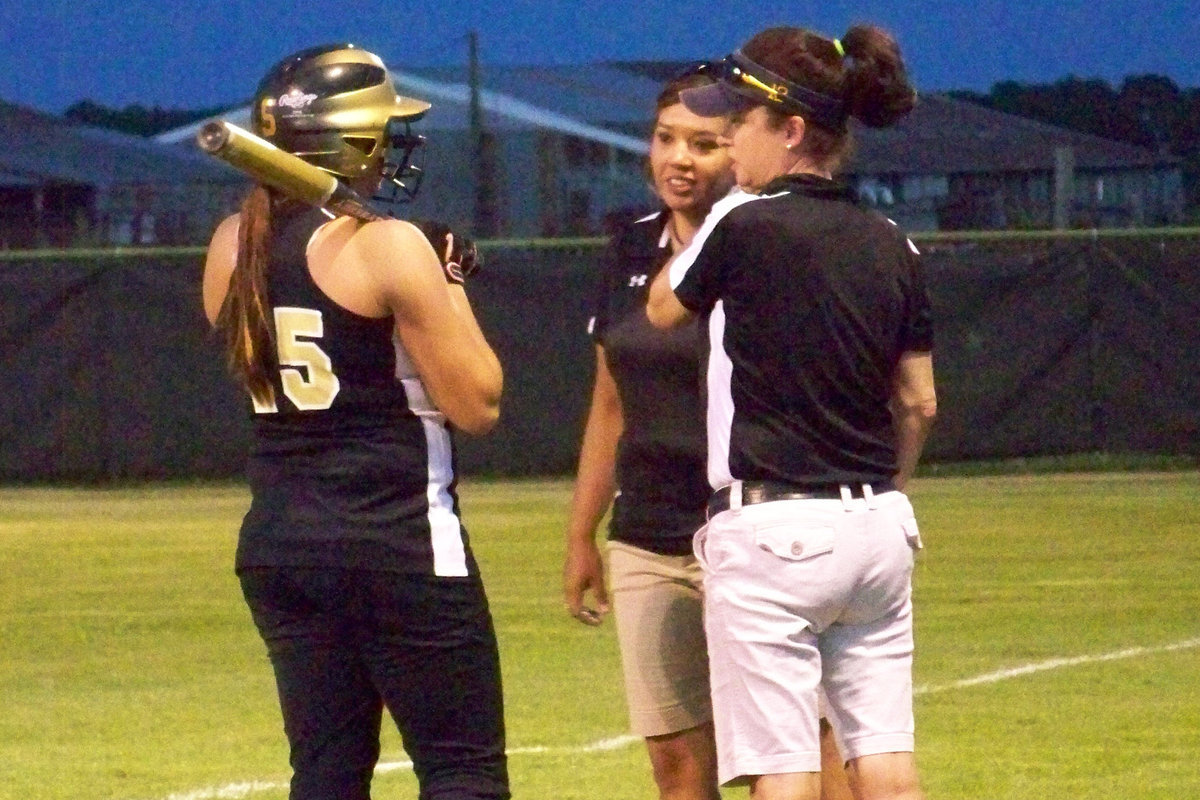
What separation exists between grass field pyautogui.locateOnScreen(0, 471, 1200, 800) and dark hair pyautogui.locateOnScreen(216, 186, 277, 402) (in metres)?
3.03

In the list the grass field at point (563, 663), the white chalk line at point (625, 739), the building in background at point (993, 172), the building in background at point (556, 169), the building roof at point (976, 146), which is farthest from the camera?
the building roof at point (976, 146)

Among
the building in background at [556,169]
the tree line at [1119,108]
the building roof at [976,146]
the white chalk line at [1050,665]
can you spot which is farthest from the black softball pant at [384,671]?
the tree line at [1119,108]

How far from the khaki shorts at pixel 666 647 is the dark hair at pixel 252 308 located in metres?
1.23

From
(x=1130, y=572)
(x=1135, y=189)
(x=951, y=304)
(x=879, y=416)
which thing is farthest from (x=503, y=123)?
(x=879, y=416)

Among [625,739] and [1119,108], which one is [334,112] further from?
[1119,108]

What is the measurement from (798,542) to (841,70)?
2.88 feet

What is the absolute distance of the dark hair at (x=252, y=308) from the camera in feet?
13.5

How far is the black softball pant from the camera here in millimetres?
4121

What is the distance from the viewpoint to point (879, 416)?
4.22 m

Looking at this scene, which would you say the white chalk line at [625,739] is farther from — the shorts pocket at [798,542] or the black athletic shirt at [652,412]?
the shorts pocket at [798,542]

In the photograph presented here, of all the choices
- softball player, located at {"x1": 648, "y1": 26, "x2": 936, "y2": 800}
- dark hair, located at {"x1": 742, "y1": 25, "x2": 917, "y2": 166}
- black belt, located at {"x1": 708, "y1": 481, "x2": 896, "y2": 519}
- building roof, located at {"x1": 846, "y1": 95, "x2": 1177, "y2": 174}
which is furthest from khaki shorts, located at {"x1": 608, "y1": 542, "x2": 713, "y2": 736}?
building roof, located at {"x1": 846, "y1": 95, "x2": 1177, "y2": 174}

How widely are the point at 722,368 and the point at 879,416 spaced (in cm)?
31

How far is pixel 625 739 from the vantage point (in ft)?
25.7

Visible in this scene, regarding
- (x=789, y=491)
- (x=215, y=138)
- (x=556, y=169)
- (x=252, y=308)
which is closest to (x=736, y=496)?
(x=789, y=491)
